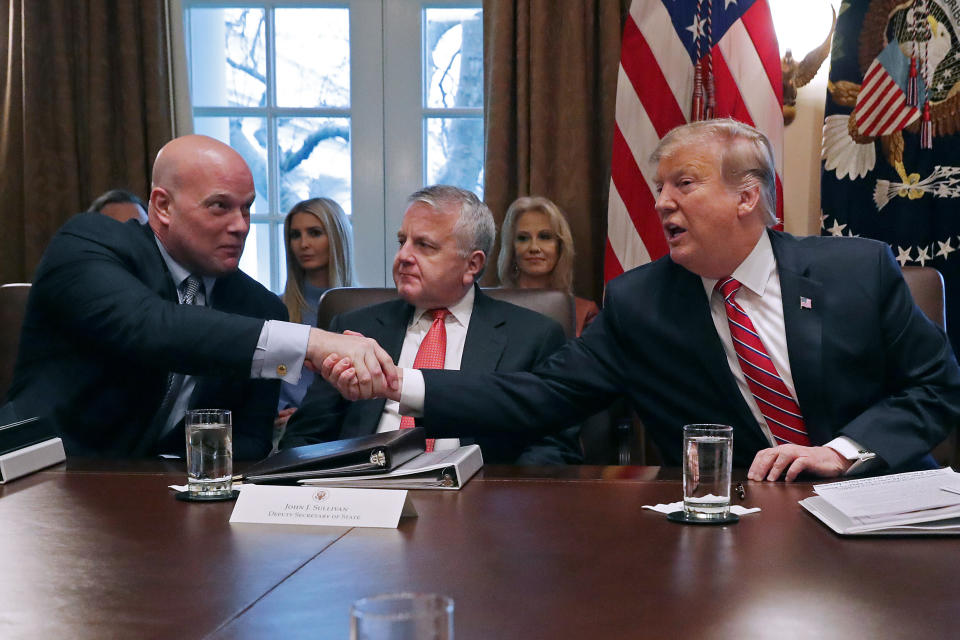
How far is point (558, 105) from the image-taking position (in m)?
4.26

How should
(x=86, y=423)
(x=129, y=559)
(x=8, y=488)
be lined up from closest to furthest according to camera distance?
1. (x=129, y=559)
2. (x=8, y=488)
3. (x=86, y=423)

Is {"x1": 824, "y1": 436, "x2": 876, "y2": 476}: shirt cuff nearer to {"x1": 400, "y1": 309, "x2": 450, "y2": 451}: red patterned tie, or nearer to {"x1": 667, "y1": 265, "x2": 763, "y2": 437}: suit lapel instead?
{"x1": 667, "y1": 265, "x2": 763, "y2": 437}: suit lapel

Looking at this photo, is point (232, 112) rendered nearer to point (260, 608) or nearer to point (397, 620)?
point (260, 608)

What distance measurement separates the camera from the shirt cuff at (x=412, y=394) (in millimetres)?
2193

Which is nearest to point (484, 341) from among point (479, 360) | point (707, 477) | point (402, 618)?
point (479, 360)

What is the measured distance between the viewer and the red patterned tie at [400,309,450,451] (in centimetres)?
256

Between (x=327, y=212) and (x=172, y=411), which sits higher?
(x=327, y=212)

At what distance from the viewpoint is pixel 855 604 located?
1.04m

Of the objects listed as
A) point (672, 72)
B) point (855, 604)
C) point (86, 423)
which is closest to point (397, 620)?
point (855, 604)

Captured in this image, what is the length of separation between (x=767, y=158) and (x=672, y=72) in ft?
5.69

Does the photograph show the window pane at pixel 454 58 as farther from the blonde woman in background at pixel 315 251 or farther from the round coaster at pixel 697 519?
the round coaster at pixel 697 519

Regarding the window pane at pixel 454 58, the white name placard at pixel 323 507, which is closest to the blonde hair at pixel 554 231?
the window pane at pixel 454 58

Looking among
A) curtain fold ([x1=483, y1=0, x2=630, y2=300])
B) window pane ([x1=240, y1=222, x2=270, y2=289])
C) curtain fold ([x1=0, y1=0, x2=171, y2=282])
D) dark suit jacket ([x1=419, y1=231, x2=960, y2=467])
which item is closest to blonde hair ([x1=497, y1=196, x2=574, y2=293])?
curtain fold ([x1=483, y1=0, x2=630, y2=300])

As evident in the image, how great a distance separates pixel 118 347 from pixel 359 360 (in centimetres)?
53
